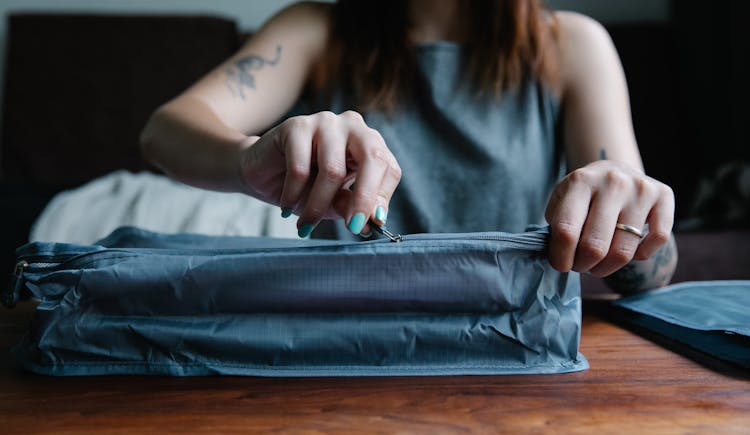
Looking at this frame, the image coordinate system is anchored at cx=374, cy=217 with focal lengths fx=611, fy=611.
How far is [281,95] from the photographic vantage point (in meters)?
0.91

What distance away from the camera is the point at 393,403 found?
1.07 ft

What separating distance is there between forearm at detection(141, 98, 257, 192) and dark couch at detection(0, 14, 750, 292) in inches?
59.1

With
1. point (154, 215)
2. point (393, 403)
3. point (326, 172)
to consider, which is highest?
point (326, 172)

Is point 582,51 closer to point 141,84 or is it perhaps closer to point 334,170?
point 334,170

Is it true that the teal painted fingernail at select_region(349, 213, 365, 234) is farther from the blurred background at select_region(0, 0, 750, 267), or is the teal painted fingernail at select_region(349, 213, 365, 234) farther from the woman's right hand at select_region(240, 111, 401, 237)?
the blurred background at select_region(0, 0, 750, 267)

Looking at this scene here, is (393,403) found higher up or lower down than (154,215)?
higher up

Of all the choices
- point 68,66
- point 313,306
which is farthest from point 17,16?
point 313,306

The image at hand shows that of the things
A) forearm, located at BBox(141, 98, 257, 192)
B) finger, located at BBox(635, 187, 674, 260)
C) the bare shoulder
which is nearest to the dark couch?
the bare shoulder

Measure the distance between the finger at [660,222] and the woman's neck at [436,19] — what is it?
611 mm

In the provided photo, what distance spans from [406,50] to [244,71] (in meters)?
0.25

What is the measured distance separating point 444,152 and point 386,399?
628 millimetres

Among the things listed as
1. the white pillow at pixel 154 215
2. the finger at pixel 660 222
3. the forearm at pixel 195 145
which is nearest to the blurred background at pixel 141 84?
the white pillow at pixel 154 215

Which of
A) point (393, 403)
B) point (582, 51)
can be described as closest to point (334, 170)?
point (393, 403)

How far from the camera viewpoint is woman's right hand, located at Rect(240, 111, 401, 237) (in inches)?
15.6
